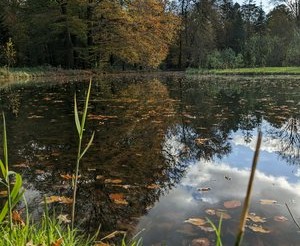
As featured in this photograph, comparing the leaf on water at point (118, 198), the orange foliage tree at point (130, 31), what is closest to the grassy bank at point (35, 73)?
the orange foliage tree at point (130, 31)

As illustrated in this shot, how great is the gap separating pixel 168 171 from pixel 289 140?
2560mm

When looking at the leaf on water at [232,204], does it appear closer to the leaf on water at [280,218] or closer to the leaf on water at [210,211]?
the leaf on water at [210,211]

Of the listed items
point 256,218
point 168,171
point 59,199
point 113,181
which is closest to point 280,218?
point 256,218

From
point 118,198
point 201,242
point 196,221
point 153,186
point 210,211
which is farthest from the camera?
point 153,186

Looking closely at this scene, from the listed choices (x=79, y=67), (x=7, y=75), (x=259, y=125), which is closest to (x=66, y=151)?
(x=259, y=125)

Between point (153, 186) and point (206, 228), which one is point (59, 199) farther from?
point (206, 228)

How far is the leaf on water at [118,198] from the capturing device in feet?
11.1

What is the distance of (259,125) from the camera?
7.32 metres

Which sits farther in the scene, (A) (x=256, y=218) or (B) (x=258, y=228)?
(A) (x=256, y=218)

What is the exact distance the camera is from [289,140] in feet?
19.5

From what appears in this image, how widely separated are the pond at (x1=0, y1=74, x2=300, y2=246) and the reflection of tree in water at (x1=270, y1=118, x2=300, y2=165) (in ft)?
0.05

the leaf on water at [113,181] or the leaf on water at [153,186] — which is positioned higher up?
the leaf on water at [113,181]

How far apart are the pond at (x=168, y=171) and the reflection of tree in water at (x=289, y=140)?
0.05 feet

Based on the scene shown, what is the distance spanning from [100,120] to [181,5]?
40.2m
